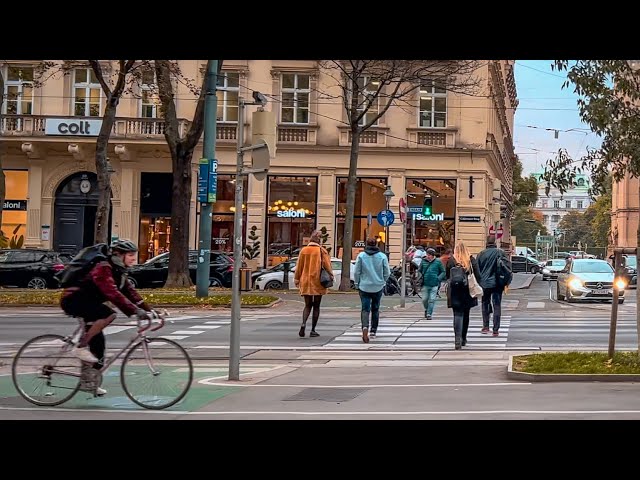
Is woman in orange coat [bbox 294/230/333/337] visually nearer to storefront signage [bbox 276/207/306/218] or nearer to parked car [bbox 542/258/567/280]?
storefront signage [bbox 276/207/306/218]

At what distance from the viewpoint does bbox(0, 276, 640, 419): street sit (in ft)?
31.6

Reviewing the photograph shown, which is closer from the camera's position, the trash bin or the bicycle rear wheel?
the bicycle rear wheel

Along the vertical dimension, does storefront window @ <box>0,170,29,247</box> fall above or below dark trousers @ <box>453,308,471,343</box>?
above

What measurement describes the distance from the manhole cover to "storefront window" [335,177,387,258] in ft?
103

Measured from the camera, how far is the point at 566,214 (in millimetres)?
99375

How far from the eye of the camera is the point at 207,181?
26375 millimetres

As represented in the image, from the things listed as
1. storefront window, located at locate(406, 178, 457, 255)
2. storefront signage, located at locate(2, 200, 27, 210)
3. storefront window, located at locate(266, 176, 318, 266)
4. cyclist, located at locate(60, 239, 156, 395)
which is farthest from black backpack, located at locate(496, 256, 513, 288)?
storefront signage, located at locate(2, 200, 27, 210)

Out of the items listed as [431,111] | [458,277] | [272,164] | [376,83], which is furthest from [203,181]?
[431,111]

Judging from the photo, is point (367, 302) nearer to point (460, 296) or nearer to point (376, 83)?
point (460, 296)

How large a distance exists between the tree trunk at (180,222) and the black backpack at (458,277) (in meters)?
16.0

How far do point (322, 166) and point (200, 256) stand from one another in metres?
17.2

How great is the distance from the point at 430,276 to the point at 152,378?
11830mm
